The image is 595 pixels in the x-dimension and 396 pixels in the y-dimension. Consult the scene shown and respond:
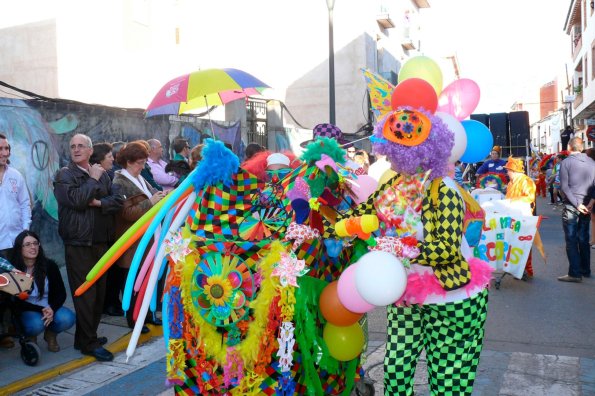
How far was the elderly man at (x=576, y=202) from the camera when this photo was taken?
7.63m

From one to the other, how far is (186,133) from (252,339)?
29.2ft

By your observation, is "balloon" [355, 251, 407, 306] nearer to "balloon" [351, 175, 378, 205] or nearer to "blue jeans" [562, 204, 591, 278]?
"balloon" [351, 175, 378, 205]

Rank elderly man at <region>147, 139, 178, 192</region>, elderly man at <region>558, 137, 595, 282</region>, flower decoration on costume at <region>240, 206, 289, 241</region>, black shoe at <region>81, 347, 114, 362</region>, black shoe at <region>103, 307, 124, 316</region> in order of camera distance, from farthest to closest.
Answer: elderly man at <region>558, 137, 595, 282</region>
elderly man at <region>147, 139, 178, 192</region>
black shoe at <region>103, 307, 124, 316</region>
black shoe at <region>81, 347, 114, 362</region>
flower decoration on costume at <region>240, 206, 289, 241</region>

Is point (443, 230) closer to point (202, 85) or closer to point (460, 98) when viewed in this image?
point (460, 98)

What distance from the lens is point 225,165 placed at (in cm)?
303

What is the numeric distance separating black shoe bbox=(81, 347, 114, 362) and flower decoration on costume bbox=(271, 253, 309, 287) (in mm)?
2748

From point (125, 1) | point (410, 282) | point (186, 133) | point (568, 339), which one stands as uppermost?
point (125, 1)

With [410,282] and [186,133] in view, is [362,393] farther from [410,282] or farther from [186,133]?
[186,133]

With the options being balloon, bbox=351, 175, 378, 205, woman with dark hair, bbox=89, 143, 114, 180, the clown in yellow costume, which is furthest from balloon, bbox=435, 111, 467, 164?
the clown in yellow costume

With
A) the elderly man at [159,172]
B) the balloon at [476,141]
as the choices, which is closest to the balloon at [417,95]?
the balloon at [476,141]

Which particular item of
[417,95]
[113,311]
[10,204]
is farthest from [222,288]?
[113,311]

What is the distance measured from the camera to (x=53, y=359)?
4.98m

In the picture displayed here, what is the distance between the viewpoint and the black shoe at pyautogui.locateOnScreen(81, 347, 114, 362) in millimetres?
5008

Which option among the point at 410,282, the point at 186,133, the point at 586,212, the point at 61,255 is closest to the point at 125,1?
the point at 186,133
